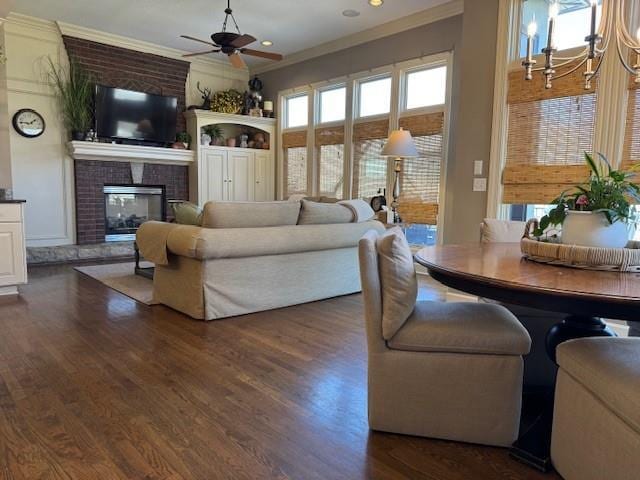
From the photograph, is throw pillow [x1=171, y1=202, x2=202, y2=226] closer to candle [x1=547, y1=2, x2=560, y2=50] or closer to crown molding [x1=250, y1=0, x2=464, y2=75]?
candle [x1=547, y1=2, x2=560, y2=50]

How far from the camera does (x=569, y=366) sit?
1509mm

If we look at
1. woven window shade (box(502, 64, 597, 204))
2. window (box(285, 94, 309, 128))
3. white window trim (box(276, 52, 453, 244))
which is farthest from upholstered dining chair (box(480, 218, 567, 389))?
window (box(285, 94, 309, 128))

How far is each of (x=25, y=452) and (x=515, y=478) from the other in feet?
5.97

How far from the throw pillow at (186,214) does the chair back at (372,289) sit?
2.07 m

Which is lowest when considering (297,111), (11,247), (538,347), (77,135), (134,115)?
(538,347)

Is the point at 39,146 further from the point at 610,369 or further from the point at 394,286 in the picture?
the point at 610,369

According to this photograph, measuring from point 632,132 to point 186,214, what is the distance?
351 centimetres

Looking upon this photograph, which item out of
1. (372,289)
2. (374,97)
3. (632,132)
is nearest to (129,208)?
(374,97)

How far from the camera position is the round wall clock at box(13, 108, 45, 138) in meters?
5.76

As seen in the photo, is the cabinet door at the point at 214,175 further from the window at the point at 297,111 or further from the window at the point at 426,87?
the window at the point at 426,87

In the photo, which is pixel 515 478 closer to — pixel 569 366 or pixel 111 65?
pixel 569 366

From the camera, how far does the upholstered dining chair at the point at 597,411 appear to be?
1236 millimetres

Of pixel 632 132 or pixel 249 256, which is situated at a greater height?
pixel 632 132

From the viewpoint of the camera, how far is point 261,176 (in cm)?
777
